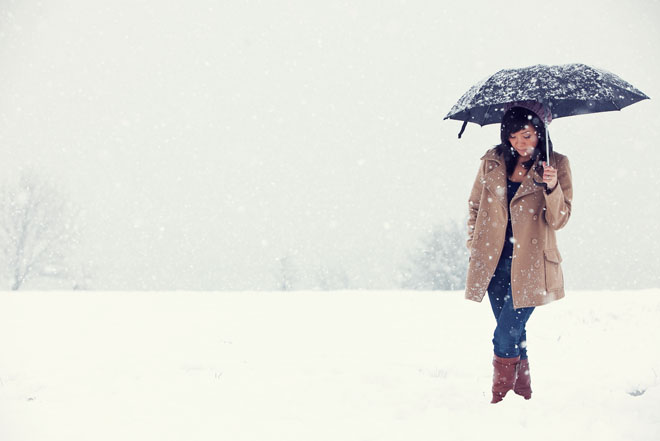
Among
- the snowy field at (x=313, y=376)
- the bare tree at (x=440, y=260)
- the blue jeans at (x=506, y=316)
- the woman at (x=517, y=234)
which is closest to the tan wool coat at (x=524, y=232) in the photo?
the woman at (x=517, y=234)

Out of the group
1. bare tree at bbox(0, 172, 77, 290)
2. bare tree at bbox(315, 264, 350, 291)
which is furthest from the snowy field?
bare tree at bbox(315, 264, 350, 291)

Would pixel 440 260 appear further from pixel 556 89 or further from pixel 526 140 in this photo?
pixel 556 89

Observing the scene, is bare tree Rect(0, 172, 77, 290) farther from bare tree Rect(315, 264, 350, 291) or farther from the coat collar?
the coat collar

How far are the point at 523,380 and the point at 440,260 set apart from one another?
84.0 feet

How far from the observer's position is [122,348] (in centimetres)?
532

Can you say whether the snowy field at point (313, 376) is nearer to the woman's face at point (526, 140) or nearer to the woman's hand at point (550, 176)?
the woman's hand at point (550, 176)

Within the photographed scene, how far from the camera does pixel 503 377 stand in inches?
135

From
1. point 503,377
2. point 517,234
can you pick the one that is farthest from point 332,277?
point 517,234

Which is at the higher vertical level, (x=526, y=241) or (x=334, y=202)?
(x=526, y=241)

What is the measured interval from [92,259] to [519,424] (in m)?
29.2

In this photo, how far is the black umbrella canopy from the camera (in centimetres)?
312

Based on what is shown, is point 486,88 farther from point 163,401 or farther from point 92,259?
point 92,259

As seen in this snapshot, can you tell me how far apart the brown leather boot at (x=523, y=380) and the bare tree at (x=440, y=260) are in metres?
24.0

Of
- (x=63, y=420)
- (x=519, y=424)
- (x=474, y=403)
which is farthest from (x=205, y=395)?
(x=519, y=424)
